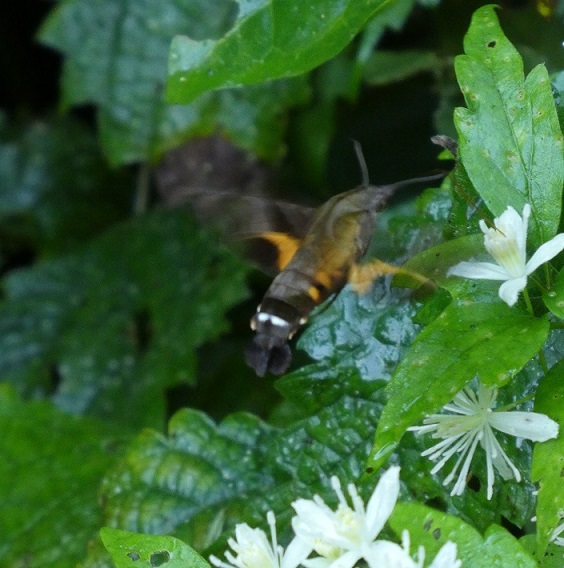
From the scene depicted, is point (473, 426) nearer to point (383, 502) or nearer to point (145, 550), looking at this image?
point (383, 502)

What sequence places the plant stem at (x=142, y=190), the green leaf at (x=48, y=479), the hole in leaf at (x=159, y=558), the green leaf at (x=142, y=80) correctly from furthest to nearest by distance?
the plant stem at (x=142, y=190) → the green leaf at (x=142, y=80) → the green leaf at (x=48, y=479) → the hole in leaf at (x=159, y=558)

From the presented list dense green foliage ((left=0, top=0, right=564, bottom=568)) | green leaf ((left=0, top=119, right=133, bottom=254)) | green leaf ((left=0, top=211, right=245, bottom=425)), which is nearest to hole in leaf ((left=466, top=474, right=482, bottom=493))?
dense green foliage ((left=0, top=0, right=564, bottom=568))

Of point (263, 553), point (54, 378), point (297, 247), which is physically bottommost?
point (54, 378)

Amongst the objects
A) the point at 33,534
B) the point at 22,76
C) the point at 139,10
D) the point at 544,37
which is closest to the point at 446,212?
the point at 544,37

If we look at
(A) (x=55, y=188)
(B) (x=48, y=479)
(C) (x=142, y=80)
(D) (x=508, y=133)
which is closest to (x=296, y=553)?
(D) (x=508, y=133)

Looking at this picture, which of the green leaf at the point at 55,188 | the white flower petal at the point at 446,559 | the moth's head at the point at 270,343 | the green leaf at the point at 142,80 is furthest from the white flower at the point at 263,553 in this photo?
the green leaf at the point at 55,188

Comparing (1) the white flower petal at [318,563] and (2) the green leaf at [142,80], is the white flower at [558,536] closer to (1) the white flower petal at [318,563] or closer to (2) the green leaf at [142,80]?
(1) the white flower petal at [318,563]
